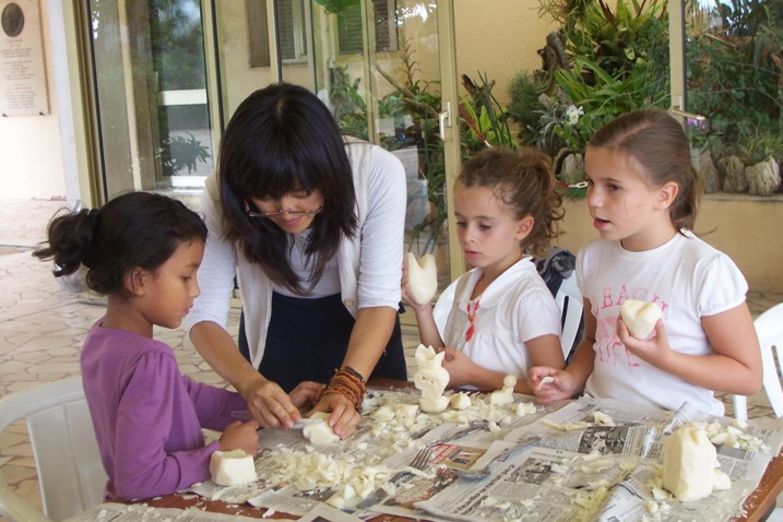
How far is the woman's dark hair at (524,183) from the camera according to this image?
6.92 ft

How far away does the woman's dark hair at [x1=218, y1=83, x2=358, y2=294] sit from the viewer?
1.65 metres

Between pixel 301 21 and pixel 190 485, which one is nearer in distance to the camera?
pixel 190 485

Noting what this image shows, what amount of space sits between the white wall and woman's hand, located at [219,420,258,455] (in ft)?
33.8

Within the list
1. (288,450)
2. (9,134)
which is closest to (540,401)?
(288,450)

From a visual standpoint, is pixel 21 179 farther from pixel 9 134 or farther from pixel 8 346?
pixel 8 346

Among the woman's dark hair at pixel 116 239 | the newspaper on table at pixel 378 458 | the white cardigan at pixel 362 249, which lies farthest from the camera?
the white cardigan at pixel 362 249

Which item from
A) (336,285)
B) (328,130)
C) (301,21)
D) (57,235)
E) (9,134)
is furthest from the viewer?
(9,134)

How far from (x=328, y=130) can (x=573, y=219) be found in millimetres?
4550

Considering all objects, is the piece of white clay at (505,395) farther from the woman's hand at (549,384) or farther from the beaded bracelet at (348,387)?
the beaded bracelet at (348,387)

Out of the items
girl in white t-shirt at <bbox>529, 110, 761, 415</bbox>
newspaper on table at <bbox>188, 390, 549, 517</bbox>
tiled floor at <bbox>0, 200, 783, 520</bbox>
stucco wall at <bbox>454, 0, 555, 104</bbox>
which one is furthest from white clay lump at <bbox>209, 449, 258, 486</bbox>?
stucco wall at <bbox>454, 0, 555, 104</bbox>

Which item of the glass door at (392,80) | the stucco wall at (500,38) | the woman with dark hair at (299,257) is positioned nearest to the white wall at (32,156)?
the stucco wall at (500,38)

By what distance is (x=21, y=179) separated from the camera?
1184cm

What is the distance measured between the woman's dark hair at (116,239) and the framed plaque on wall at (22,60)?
1019 cm

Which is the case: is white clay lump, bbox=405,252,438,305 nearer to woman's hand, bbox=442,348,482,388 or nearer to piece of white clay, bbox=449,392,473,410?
woman's hand, bbox=442,348,482,388
